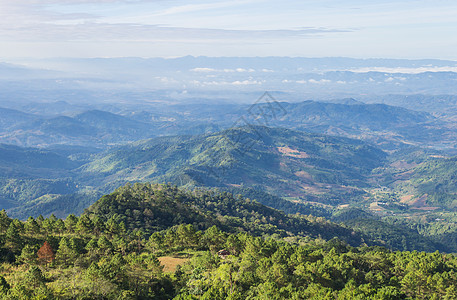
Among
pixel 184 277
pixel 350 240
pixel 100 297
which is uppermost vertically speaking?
pixel 100 297

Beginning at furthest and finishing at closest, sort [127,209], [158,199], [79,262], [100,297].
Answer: [158,199], [127,209], [79,262], [100,297]

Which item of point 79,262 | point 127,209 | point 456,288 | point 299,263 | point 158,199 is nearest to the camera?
point 79,262

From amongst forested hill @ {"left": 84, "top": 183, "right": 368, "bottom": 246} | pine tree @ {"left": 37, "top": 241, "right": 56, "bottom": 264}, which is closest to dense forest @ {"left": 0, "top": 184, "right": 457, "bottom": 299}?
pine tree @ {"left": 37, "top": 241, "right": 56, "bottom": 264}

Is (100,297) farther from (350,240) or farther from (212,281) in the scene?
(350,240)

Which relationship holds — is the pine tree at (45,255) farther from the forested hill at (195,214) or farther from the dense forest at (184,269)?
the forested hill at (195,214)

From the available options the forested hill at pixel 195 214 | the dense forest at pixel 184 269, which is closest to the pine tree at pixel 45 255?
the dense forest at pixel 184 269

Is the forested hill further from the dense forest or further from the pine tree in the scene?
the pine tree

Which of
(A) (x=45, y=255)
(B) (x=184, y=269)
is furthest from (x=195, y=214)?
(A) (x=45, y=255)

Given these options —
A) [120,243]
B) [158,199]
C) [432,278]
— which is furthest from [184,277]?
[158,199]
